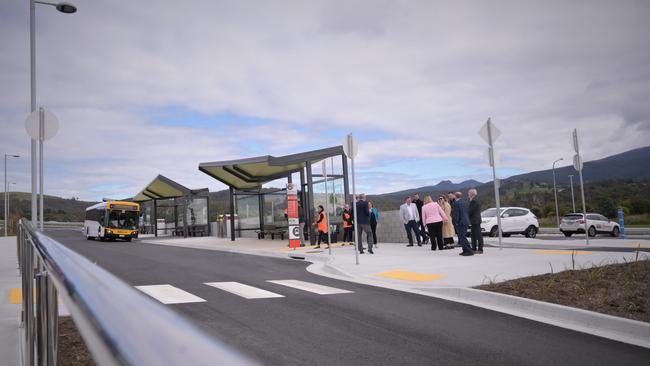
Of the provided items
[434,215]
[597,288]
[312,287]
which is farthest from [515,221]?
[597,288]

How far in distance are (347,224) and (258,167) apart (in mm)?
7325

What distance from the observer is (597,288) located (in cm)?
716

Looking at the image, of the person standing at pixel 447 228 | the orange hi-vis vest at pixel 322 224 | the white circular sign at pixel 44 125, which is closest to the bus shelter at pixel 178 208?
the orange hi-vis vest at pixel 322 224

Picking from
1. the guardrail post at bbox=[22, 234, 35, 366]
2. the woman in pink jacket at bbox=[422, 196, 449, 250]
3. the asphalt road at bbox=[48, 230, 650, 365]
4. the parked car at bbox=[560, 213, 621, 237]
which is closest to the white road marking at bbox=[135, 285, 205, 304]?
the asphalt road at bbox=[48, 230, 650, 365]

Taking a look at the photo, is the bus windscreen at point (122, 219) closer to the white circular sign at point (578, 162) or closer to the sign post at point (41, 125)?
the sign post at point (41, 125)

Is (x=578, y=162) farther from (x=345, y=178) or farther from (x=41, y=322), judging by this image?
(x=41, y=322)

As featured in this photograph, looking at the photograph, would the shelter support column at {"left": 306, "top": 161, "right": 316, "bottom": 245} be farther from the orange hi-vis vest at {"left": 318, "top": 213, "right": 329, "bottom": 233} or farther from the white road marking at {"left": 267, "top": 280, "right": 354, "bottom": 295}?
the white road marking at {"left": 267, "top": 280, "right": 354, "bottom": 295}

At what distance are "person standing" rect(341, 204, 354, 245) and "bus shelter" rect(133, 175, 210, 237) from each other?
1839 centimetres

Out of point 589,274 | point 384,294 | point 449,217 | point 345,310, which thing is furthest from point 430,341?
point 449,217

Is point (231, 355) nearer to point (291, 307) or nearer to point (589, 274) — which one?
point (291, 307)

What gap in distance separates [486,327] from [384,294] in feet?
8.69

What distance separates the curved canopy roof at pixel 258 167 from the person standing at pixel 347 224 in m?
2.92

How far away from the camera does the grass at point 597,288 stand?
6.26 m

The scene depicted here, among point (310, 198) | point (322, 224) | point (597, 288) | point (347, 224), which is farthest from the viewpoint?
point (310, 198)
